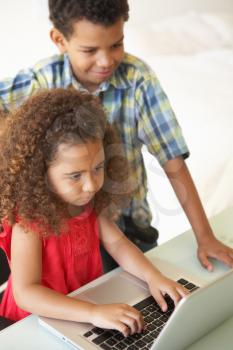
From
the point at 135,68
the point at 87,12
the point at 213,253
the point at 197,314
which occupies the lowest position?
the point at 213,253

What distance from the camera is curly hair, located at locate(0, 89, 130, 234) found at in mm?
1009

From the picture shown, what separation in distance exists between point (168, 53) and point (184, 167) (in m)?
1.74

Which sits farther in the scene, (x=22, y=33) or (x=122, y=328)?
(x=22, y=33)

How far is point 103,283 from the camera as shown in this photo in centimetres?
109

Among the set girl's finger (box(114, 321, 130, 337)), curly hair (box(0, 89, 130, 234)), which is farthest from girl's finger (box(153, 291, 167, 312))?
curly hair (box(0, 89, 130, 234))

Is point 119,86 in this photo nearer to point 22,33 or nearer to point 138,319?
point 138,319

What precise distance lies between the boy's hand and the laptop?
0.21 feet

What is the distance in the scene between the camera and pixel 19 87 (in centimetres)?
127

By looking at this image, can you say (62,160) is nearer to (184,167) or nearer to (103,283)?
(103,283)

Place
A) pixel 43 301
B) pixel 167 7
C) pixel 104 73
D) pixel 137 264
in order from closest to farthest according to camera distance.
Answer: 1. pixel 43 301
2. pixel 137 264
3. pixel 104 73
4. pixel 167 7

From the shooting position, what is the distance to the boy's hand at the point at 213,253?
116 cm

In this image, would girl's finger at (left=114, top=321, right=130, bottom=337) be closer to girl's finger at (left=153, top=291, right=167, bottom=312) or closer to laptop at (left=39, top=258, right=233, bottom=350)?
laptop at (left=39, top=258, right=233, bottom=350)

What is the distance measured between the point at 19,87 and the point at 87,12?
24 cm

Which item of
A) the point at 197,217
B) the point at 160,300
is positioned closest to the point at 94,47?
the point at 197,217
